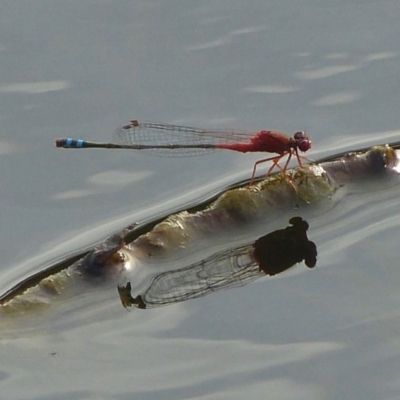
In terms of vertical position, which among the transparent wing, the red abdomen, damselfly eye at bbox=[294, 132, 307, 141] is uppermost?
the red abdomen

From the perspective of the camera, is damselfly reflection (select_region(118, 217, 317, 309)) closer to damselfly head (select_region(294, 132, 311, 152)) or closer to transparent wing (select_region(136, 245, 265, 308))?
transparent wing (select_region(136, 245, 265, 308))

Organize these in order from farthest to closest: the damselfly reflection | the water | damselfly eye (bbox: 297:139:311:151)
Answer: damselfly eye (bbox: 297:139:311:151), the damselfly reflection, the water

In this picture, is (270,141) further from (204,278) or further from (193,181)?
(204,278)

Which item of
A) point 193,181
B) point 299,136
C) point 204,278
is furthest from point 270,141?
point 204,278

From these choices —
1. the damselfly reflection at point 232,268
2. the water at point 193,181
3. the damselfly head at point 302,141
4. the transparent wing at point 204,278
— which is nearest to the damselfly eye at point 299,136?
the damselfly head at point 302,141

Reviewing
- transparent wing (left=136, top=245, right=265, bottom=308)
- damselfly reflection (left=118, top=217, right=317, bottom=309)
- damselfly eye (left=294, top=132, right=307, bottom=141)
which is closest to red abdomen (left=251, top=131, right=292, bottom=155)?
damselfly eye (left=294, top=132, right=307, bottom=141)
